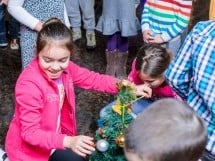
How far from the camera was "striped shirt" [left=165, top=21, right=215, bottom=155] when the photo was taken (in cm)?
190

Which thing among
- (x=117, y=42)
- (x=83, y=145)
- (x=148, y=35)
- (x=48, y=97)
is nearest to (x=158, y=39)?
(x=148, y=35)

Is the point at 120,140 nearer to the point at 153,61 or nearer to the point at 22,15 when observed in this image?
the point at 153,61

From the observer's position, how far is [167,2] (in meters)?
3.32

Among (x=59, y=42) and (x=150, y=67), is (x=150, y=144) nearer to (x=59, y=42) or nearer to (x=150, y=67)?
(x=59, y=42)

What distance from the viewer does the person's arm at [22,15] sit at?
2.89 metres

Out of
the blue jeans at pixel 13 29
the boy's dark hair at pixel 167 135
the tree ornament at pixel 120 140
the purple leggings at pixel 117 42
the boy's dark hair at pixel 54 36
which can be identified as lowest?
the blue jeans at pixel 13 29

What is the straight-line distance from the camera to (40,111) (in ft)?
7.65

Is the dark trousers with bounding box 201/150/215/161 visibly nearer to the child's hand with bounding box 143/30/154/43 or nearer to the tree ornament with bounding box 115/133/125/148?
the tree ornament with bounding box 115/133/125/148

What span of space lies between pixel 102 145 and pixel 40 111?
1.29 feet

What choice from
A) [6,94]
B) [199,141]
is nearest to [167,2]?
[6,94]

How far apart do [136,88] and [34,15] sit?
0.96 metres

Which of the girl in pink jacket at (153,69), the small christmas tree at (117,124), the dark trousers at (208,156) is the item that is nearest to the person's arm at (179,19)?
the girl in pink jacket at (153,69)

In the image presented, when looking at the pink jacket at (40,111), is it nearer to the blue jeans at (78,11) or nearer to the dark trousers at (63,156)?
the dark trousers at (63,156)

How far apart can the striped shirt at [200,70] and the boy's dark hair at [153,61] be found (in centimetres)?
76
